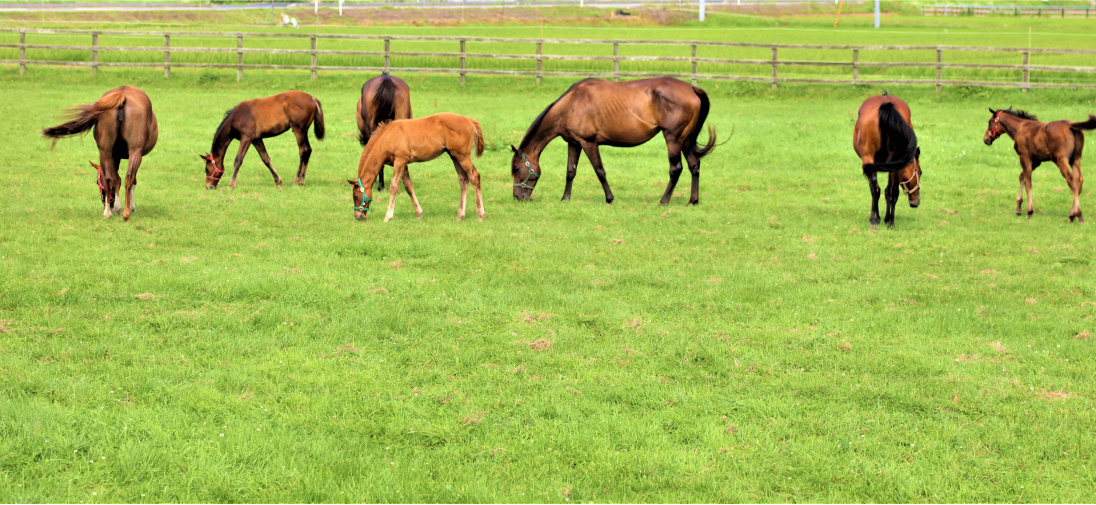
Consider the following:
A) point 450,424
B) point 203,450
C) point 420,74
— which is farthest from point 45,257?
point 420,74

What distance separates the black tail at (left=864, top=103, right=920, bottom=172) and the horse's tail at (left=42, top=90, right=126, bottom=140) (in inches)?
373

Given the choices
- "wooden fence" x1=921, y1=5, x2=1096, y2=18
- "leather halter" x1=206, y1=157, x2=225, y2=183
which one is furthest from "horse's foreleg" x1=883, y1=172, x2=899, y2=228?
"wooden fence" x1=921, y1=5, x2=1096, y2=18

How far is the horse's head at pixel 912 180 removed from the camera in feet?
39.3

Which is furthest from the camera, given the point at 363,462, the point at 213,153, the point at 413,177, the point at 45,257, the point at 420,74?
the point at 420,74

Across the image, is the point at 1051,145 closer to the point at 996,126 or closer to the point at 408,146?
the point at 996,126

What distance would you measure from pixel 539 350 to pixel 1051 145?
930cm

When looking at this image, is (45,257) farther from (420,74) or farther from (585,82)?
(420,74)

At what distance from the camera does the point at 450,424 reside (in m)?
5.66

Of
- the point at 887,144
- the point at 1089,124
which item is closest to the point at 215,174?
the point at 887,144

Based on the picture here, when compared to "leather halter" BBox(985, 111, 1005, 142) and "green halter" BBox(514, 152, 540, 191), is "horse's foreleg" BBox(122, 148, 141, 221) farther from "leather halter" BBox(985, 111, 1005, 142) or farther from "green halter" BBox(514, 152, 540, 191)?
"leather halter" BBox(985, 111, 1005, 142)

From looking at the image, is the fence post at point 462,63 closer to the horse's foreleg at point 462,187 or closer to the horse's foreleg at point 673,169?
the horse's foreleg at point 673,169

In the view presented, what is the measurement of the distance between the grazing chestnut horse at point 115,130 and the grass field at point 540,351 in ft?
1.99

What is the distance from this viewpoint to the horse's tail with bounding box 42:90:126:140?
10.4 m

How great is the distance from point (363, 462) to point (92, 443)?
1.65m
